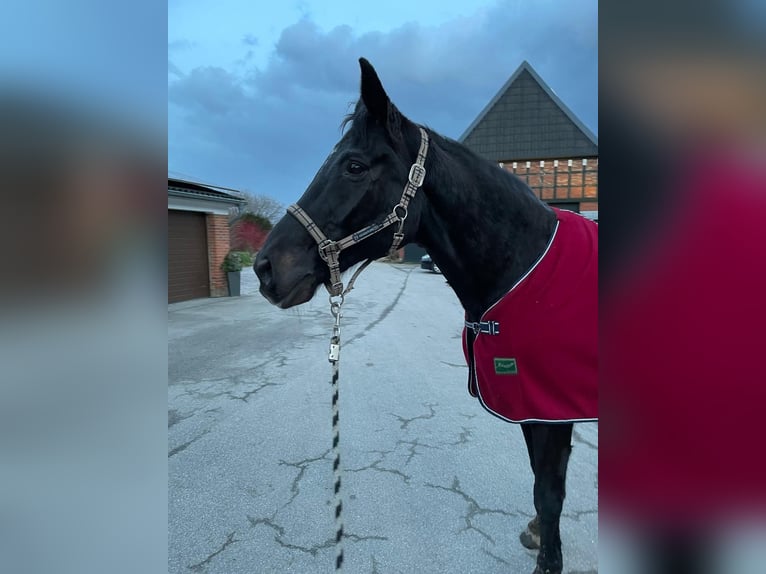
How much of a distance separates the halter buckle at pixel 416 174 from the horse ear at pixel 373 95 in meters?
0.21

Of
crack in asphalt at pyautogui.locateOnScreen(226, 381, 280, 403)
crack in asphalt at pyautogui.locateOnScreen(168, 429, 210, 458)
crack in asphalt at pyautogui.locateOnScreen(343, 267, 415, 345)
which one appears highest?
crack in asphalt at pyautogui.locateOnScreen(343, 267, 415, 345)

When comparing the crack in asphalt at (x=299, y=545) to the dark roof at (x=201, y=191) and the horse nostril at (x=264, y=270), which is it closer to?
the horse nostril at (x=264, y=270)

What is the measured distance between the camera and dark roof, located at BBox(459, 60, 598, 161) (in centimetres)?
2027

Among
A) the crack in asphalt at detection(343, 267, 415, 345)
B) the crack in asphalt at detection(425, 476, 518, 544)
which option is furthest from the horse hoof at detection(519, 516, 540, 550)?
the crack in asphalt at detection(343, 267, 415, 345)

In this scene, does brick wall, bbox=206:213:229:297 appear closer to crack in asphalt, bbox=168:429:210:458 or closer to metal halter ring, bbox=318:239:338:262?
crack in asphalt, bbox=168:429:210:458

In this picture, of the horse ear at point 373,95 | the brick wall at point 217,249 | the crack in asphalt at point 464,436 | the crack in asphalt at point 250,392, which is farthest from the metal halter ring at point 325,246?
the brick wall at point 217,249

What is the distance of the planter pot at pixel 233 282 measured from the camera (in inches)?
470

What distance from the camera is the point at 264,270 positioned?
5.18ft

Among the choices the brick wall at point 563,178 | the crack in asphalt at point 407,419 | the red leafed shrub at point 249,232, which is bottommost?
the crack in asphalt at point 407,419

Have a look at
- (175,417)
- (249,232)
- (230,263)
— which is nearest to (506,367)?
(175,417)

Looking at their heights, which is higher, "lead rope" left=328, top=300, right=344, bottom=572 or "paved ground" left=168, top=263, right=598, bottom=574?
"lead rope" left=328, top=300, right=344, bottom=572
